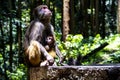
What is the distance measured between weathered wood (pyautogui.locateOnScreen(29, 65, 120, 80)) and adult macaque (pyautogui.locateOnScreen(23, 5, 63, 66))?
0.61 metres

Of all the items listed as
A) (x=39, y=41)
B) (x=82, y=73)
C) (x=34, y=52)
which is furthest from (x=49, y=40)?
(x=82, y=73)

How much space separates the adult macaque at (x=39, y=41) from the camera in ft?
14.2

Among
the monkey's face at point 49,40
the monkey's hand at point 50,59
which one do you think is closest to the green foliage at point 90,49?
the monkey's face at point 49,40

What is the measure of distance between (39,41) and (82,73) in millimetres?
1187

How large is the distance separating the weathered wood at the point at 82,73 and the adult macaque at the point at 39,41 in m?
0.61

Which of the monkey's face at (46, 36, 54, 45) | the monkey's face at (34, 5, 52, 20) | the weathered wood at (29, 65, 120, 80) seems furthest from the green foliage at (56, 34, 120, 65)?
the weathered wood at (29, 65, 120, 80)

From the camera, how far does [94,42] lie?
10.5 meters

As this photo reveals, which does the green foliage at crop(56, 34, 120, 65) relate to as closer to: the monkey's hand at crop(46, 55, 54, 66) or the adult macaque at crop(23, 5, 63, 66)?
the adult macaque at crop(23, 5, 63, 66)

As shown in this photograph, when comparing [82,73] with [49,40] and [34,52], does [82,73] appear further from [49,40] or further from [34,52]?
[49,40]

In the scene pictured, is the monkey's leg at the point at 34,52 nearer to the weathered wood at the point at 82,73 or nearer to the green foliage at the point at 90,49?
the weathered wood at the point at 82,73

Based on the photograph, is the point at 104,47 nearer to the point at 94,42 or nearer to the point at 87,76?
the point at 94,42

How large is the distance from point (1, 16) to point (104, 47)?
2.74 metres

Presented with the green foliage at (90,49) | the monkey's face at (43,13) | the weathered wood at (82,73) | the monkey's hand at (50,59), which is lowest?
the green foliage at (90,49)

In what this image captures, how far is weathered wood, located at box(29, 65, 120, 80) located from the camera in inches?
135
